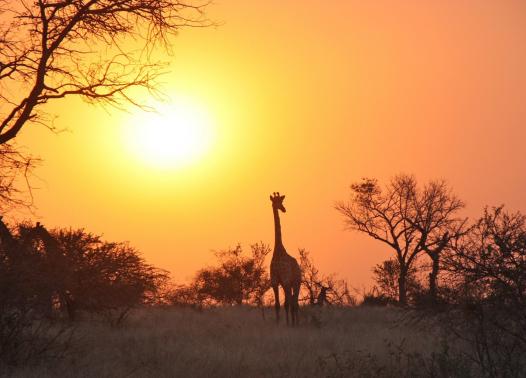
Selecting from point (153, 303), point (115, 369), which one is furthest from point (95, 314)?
point (115, 369)

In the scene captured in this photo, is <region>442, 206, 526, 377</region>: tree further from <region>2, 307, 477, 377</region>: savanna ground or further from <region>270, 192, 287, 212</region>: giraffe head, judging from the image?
<region>270, 192, 287, 212</region>: giraffe head

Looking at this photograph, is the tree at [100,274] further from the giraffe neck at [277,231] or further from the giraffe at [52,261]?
the giraffe neck at [277,231]

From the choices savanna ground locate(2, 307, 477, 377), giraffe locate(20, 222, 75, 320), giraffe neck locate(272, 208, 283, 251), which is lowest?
savanna ground locate(2, 307, 477, 377)

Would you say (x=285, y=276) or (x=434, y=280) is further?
(x=285, y=276)

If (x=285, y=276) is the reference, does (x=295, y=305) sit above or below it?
below

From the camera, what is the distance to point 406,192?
4116 centimetres

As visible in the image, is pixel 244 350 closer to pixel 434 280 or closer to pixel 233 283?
pixel 434 280

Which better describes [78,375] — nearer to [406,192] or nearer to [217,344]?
[217,344]

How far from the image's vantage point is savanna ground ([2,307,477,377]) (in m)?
11.6

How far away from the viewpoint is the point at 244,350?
47.9 feet

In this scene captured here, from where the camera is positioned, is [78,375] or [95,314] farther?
[95,314]

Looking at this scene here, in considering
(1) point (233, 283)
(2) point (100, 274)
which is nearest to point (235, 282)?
(1) point (233, 283)

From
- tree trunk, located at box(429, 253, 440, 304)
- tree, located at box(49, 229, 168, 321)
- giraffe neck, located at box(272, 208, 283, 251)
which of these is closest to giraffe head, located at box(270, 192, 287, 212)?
giraffe neck, located at box(272, 208, 283, 251)

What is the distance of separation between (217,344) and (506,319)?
290 inches
